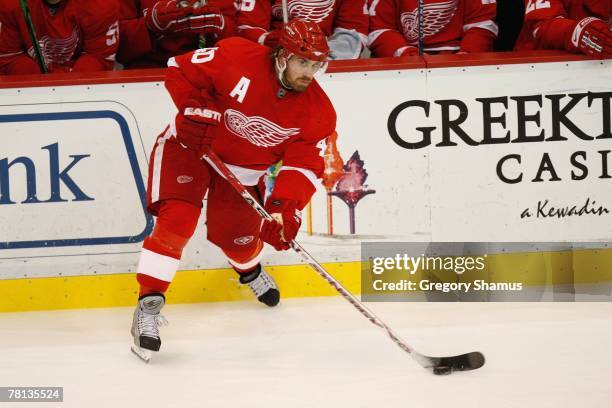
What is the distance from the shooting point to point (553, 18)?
12.9ft

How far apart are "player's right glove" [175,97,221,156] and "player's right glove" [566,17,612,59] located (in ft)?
4.90

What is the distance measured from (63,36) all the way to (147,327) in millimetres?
1456

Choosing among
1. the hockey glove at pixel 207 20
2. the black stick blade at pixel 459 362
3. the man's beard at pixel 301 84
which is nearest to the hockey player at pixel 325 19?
the hockey glove at pixel 207 20

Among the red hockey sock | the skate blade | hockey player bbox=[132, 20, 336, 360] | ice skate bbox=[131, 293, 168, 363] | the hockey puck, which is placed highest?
hockey player bbox=[132, 20, 336, 360]

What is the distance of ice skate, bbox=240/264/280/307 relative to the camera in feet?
A: 12.2

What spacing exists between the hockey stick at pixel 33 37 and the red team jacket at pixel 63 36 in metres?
0.06

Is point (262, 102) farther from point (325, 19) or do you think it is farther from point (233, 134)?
point (325, 19)

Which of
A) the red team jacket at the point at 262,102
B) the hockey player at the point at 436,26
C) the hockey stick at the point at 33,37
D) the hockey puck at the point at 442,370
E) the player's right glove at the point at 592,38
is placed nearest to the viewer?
the hockey puck at the point at 442,370

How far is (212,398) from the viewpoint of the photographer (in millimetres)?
2746

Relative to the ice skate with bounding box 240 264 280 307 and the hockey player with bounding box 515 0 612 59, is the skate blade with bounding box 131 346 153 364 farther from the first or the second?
the hockey player with bounding box 515 0 612 59

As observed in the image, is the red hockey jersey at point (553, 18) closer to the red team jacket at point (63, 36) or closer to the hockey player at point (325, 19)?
the hockey player at point (325, 19)

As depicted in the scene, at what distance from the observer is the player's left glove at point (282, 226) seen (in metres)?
3.04

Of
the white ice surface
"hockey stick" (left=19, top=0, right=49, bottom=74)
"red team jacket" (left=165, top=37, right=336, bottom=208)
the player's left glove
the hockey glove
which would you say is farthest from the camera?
the hockey glove

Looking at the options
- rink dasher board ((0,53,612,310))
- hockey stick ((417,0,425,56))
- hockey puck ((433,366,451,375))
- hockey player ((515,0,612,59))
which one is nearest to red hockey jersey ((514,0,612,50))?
hockey player ((515,0,612,59))
